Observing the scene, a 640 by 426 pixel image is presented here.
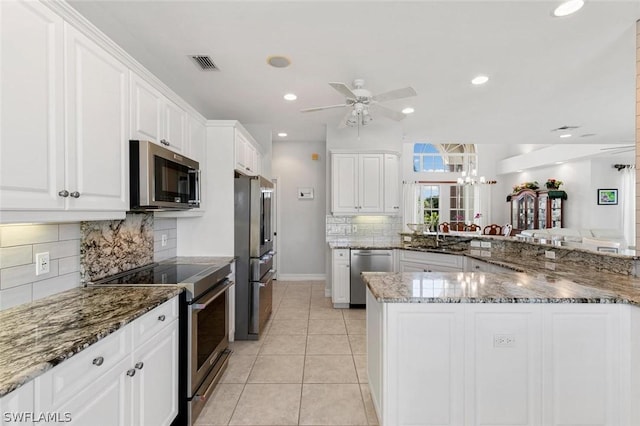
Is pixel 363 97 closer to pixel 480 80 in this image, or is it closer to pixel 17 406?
pixel 480 80

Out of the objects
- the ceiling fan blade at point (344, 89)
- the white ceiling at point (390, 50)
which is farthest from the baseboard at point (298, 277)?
the ceiling fan blade at point (344, 89)

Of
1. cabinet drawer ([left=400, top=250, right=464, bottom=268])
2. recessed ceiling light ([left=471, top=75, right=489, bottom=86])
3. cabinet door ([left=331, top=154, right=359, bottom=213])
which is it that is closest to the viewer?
recessed ceiling light ([left=471, top=75, right=489, bottom=86])

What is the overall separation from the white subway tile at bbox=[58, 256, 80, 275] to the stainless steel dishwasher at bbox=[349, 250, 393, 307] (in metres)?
3.18

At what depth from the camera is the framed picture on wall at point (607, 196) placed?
7277 millimetres

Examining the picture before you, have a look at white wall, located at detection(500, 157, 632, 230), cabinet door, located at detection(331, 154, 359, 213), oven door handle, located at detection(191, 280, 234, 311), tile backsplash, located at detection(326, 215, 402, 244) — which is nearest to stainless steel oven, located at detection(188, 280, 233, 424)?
oven door handle, located at detection(191, 280, 234, 311)

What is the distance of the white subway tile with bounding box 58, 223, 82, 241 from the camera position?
181 cm

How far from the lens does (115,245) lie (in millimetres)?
2260

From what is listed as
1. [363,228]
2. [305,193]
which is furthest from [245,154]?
[305,193]

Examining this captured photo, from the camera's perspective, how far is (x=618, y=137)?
19.1ft

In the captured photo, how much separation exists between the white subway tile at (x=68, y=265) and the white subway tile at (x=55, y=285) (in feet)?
0.08

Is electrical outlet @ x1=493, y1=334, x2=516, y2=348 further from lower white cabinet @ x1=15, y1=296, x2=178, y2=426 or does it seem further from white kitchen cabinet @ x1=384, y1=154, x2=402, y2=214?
white kitchen cabinet @ x1=384, y1=154, x2=402, y2=214

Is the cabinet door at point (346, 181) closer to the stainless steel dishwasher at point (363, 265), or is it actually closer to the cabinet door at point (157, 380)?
the stainless steel dishwasher at point (363, 265)

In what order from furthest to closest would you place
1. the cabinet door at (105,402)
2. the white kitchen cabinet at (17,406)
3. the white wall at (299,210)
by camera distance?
1. the white wall at (299,210)
2. the cabinet door at (105,402)
3. the white kitchen cabinet at (17,406)

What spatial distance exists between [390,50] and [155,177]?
6.91 ft
